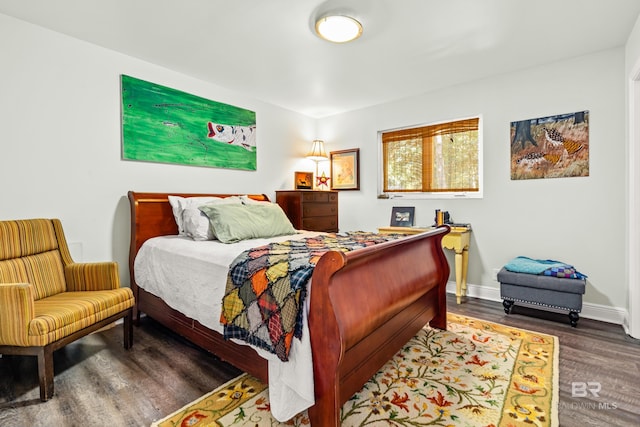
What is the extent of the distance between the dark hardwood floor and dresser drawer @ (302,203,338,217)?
2.06 m

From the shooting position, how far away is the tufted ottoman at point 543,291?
8.88ft

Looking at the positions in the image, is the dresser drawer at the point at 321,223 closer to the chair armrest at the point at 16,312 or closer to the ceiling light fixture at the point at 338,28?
the ceiling light fixture at the point at 338,28

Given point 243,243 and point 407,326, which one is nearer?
point 407,326

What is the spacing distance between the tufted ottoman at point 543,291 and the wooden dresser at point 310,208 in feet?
7.06

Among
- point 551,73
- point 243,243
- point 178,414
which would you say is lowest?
point 178,414

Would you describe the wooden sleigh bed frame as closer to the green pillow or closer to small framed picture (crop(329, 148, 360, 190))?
the green pillow

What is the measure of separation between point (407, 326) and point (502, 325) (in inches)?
46.5

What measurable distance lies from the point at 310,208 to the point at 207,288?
2274 mm

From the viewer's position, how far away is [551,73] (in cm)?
310

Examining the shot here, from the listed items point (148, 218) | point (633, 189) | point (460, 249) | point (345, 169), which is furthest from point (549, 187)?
point (148, 218)

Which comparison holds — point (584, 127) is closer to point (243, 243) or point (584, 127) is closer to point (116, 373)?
point (243, 243)

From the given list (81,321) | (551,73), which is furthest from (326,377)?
(551,73)

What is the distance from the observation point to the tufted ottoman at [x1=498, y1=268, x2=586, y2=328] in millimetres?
2707

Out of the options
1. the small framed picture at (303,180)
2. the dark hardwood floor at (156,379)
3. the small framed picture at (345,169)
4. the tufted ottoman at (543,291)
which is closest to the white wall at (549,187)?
the tufted ottoman at (543,291)
